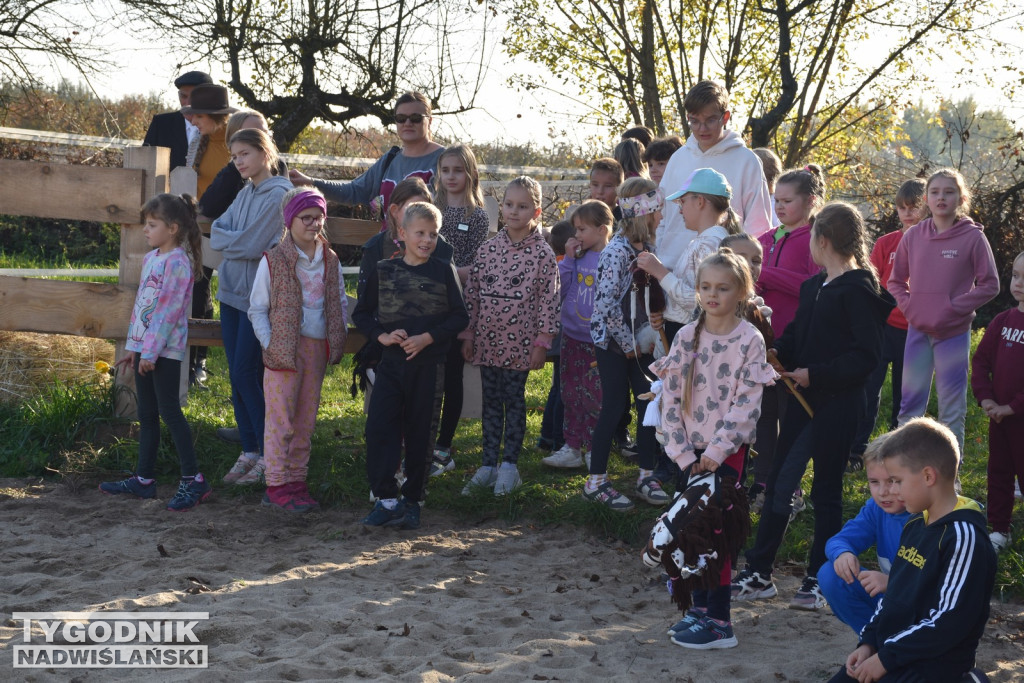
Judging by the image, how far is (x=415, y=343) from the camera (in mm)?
5539

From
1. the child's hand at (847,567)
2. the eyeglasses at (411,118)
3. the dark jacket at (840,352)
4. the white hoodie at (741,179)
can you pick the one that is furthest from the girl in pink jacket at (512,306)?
the child's hand at (847,567)

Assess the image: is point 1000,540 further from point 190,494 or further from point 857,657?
point 190,494

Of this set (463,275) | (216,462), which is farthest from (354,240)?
(216,462)

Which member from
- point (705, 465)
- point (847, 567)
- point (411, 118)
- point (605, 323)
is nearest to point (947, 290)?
point (605, 323)

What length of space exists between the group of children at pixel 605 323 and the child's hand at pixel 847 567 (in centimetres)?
84

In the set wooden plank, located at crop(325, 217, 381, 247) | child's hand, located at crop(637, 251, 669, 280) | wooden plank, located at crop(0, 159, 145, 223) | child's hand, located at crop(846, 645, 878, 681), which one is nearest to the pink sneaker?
wooden plank, located at crop(325, 217, 381, 247)

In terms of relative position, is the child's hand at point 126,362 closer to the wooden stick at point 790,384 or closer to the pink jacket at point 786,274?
the pink jacket at point 786,274

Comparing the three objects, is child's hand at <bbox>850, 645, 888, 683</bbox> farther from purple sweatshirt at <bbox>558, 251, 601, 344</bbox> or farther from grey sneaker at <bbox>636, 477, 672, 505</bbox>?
purple sweatshirt at <bbox>558, 251, 601, 344</bbox>

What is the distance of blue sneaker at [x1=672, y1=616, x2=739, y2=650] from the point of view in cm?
414

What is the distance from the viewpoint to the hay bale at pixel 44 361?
7145mm

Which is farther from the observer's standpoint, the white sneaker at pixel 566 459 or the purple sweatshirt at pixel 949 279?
the white sneaker at pixel 566 459

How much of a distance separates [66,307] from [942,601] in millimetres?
5449

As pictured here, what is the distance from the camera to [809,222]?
5527 mm

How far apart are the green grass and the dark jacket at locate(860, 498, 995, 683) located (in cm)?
202
